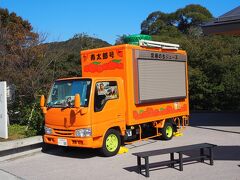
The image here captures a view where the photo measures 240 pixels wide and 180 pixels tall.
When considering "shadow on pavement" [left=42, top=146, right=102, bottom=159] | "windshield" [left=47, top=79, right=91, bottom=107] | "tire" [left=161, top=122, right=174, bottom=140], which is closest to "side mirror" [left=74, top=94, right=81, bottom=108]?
"windshield" [left=47, top=79, right=91, bottom=107]

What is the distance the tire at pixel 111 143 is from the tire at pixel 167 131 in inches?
91.7

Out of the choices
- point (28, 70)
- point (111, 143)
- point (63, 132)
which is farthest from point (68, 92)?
point (28, 70)

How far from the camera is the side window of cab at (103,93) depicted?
9.70 m

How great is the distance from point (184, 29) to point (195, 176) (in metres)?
44.9

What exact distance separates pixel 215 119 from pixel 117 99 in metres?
8.84

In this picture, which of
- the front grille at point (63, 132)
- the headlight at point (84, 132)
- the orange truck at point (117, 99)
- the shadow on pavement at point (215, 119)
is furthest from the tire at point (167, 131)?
the shadow on pavement at point (215, 119)

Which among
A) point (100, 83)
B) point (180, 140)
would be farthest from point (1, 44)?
point (180, 140)

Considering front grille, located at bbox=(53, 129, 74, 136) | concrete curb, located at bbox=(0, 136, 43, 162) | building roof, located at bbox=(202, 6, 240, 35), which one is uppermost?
building roof, located at bbox=(202, 6, 240, 35)

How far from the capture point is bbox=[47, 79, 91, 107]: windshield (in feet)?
31.8

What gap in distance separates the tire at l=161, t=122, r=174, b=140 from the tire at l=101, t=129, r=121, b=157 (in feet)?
7.64

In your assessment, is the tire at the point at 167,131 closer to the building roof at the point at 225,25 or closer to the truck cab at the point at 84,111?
the truck cab at the point at 84,111

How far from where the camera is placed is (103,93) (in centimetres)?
995

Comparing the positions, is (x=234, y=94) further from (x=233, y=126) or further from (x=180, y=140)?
(x=180, y=140)

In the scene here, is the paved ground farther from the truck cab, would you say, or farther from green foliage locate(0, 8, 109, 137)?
green foliage locate(0, 8, 109, 137)
